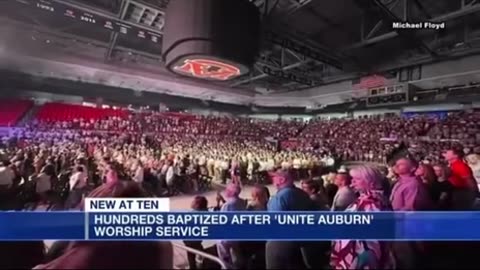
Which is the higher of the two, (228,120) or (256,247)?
(228,120)

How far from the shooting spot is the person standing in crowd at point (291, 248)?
128 cm

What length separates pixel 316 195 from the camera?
131 cm

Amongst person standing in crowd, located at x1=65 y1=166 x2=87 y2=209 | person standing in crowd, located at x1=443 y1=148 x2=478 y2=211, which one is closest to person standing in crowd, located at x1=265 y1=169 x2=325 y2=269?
person standing in crowd, located at x1=443 y1=148 x2=478 y2=211

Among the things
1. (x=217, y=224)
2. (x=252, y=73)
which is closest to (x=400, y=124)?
(x=252, y=73)

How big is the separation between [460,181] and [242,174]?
0.87 meters

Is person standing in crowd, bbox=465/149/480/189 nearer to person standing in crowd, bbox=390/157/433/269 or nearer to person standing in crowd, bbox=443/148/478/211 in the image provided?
person standing in crowd, bbox=443/148/478/211

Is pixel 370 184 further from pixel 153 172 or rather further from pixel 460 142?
pixel 153 172

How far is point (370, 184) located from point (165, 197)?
809mm

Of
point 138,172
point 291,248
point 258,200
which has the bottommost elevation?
point 291,248

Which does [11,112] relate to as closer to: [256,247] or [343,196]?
[256,247]

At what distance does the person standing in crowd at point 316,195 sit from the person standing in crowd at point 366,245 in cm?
9

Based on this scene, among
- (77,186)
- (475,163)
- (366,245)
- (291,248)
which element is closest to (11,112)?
(77,186)

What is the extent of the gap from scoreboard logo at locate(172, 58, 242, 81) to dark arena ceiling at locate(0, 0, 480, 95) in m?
0.04

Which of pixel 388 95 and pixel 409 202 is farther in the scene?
pixel 388 95
